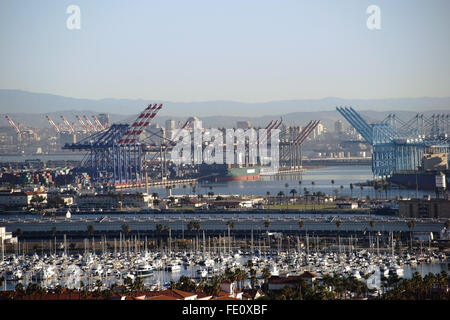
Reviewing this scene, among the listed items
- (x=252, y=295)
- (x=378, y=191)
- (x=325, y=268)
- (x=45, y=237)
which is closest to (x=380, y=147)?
(x=378, y=191)

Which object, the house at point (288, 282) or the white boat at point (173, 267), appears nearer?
the house at point (288, 282)

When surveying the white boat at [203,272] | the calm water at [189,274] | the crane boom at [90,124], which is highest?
the crane boom at [90,124]

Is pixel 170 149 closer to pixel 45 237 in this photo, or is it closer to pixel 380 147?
pixel 380 147

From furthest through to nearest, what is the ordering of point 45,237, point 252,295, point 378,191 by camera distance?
point 378,191 → point 45,237 → point 252,295

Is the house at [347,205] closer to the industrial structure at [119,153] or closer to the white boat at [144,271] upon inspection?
the white boat at [144,271]

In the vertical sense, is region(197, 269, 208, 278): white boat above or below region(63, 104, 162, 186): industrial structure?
below

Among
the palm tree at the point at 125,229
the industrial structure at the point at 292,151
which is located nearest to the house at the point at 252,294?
the palm tree at the point at 125,229

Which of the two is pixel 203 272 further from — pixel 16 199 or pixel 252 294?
pixel 16 199

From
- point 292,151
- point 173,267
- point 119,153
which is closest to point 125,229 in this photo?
point 173,267

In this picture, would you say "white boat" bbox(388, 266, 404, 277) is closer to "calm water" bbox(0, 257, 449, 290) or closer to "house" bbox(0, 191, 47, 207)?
"calm water" bbox(0, 257, 449, 290)

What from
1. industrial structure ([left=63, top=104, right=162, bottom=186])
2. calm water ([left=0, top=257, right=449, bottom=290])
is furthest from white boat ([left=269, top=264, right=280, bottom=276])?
industrial structure ([left=63, top=104, right=162, bottom=186])

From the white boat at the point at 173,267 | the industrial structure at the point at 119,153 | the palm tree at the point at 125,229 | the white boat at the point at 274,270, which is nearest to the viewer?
the white boat at the point at 274,270
